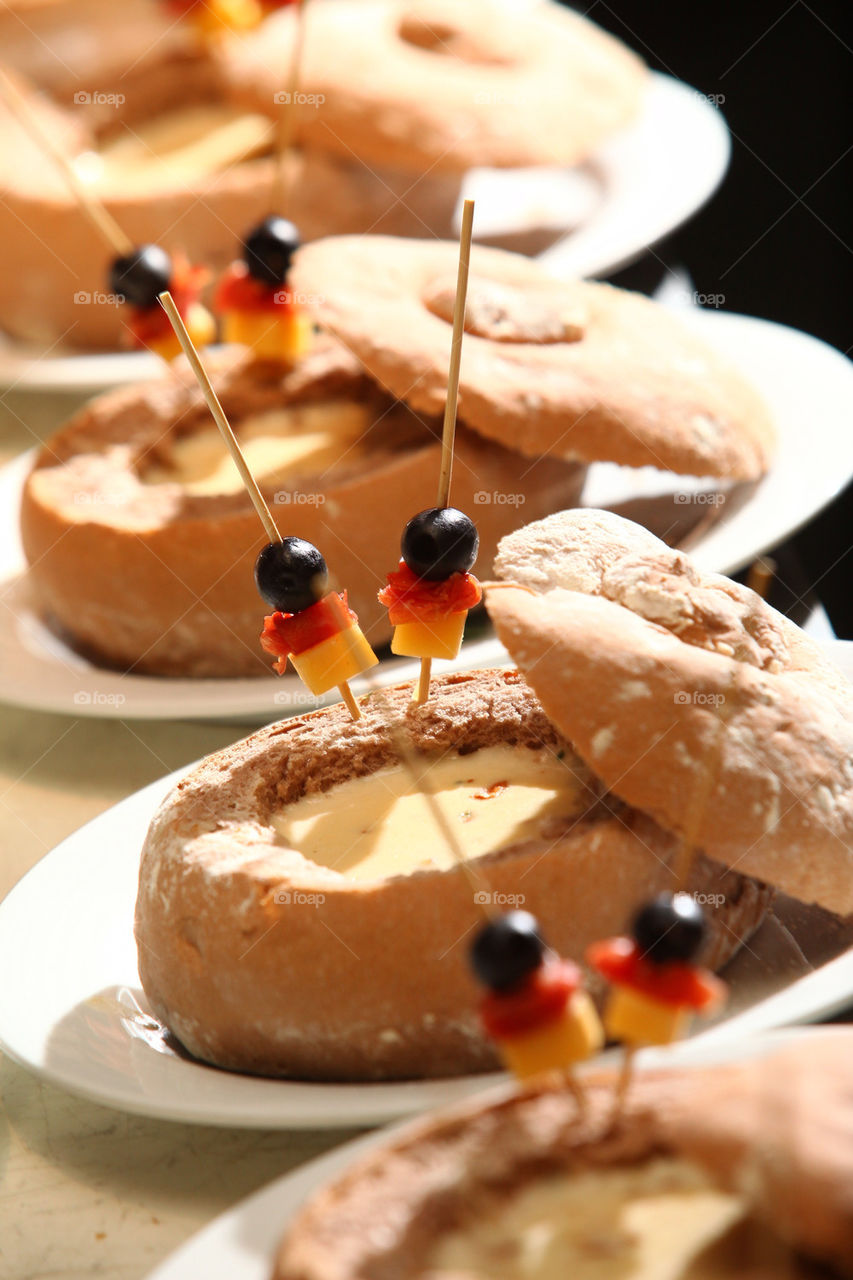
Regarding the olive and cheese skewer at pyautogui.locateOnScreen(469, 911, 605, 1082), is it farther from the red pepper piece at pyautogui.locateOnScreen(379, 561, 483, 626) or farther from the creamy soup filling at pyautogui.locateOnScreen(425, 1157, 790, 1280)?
the red pepper piece at pyautogui.locateOnScreen(379, 561, 483, 626)

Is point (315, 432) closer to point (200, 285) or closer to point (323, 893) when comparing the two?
point (200, 285)

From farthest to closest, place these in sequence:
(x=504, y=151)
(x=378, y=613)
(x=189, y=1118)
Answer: (x=504, y=151)
(x=378, y=613)
(x=189, y=1118)

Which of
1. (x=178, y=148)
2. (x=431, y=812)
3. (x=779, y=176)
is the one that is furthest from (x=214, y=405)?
(x=779, y=176)

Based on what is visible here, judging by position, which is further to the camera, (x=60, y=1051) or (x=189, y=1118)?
(x=60, y=1051)

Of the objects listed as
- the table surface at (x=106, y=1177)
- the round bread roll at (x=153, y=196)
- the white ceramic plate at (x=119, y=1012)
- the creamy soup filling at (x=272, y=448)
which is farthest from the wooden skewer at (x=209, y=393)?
the round bread roll at (x=153, y=196)

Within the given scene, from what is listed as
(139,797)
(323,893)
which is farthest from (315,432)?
(323,893)

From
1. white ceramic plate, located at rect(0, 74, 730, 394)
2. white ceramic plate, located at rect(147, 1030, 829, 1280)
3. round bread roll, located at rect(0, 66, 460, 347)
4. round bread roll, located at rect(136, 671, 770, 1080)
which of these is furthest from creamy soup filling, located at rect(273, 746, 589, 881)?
round bread roll, located at rect(0, 66, 460, 347)
